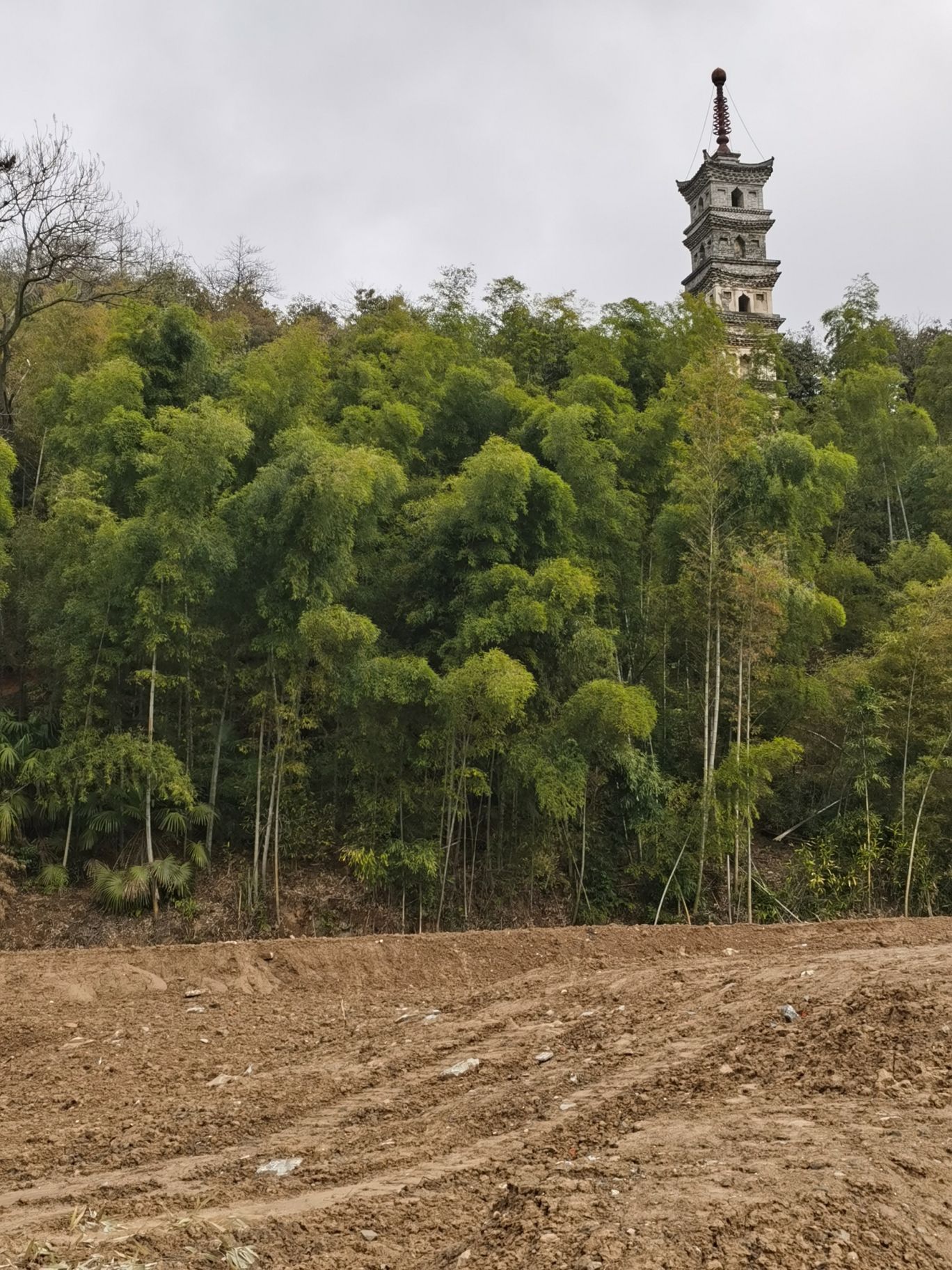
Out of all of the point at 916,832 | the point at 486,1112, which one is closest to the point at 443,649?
the point at 916,832

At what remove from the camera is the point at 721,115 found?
22969 millimetres

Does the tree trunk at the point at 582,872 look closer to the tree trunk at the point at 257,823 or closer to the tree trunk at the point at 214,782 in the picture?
the tree trunk at the point at 257,823

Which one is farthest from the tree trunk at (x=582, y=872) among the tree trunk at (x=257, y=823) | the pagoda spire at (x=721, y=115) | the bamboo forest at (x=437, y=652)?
the pagoda spire at (x=721, y=115)

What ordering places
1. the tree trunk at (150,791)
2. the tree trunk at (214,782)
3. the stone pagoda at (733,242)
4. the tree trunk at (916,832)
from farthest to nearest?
the stone pagoda at (733,242)
the tree trunk at (916,832)
the tree trunk at (214,782)
the tree trunk at (150,791)

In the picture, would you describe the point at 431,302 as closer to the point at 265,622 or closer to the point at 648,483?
the point at 648,483

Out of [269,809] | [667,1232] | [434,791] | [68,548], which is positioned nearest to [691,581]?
[434,791]

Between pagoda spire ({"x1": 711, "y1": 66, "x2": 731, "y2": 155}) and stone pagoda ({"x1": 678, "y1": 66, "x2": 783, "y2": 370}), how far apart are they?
0.16m

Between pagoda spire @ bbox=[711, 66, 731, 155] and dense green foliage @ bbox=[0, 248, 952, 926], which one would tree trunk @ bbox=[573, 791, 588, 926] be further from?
pagoda spire @ bbox=[711, 66, 731, 155]

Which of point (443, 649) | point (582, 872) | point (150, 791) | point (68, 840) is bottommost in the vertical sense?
point (582, 872)

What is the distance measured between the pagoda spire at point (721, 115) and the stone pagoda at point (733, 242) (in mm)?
162

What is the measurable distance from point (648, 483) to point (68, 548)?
21.1 ft

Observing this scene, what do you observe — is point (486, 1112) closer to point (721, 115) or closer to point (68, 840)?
point (68, 840)

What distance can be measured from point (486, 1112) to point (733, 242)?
67.1ft

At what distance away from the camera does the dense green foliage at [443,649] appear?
8.95 m
